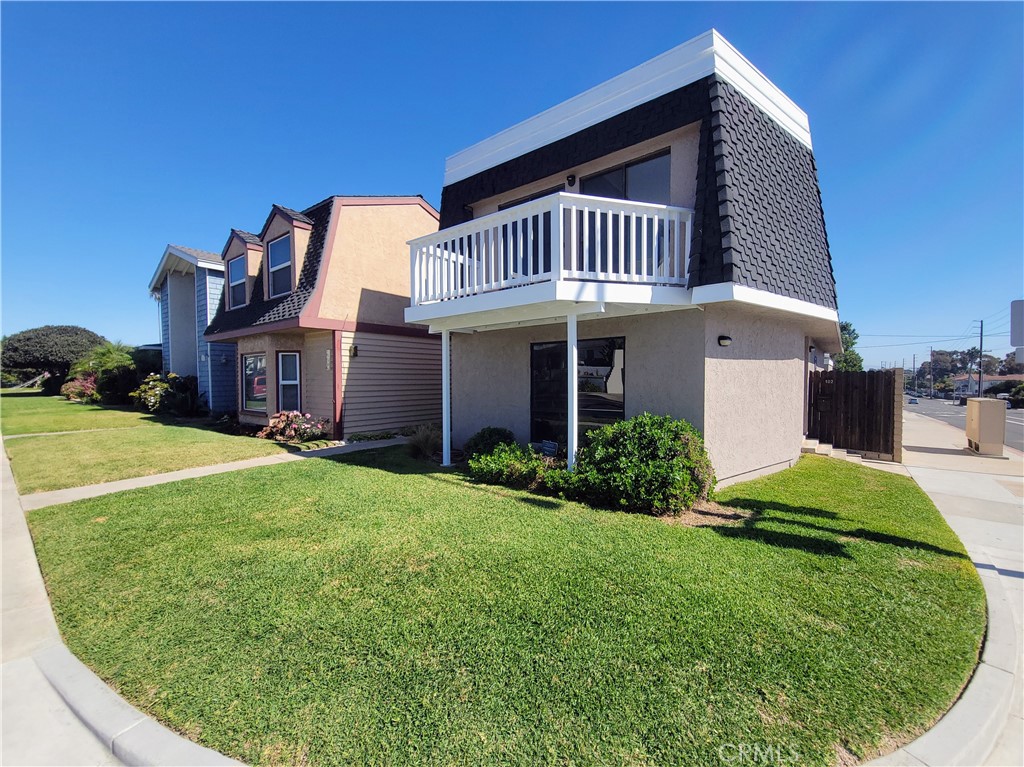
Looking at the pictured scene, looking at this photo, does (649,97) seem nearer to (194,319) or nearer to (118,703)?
(118,703)

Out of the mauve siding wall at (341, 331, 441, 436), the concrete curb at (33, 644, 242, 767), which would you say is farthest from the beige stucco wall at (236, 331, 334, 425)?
the concrete curb at (33, 644, 242, 767)

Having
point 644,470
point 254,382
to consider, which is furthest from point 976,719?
point 254,382

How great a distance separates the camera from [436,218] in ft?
46.1

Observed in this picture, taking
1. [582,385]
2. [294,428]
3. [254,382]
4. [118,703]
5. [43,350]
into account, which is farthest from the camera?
[43,350]

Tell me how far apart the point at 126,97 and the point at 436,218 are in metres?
7.96

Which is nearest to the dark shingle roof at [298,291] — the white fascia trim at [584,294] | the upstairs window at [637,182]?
the white fascia trim at [584,294]

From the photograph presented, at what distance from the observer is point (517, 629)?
3006 millimetres

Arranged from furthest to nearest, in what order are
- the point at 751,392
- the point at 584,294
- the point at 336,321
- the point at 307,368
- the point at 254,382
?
the point at 254,382 → the point at 307,368 → the point at 336,321 → the point at 751,392 → the point at 584,294

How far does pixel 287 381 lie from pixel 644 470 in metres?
10.9

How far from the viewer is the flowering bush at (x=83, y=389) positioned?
A: 22.9m

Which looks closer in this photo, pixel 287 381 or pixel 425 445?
pixel 425 445

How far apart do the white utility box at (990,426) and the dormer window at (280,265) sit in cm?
1844

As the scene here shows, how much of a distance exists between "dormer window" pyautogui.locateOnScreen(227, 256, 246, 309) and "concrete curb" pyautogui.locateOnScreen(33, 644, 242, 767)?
13822 mm

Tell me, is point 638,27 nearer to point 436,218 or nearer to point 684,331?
point 684,331
